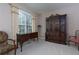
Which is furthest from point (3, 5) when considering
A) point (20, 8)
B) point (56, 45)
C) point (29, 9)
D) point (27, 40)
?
point (56, 45)

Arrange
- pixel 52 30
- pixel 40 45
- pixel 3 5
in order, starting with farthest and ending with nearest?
1. pixel 52 30
2. pixel 40 45
3. pixel 3 5

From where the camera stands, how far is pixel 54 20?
4.38 metres

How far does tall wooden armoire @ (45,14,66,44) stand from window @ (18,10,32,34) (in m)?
0.91

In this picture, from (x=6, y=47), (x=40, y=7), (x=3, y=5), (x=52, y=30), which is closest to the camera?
(x=6, y=47)

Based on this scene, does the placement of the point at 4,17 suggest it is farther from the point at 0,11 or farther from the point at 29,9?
the point at 29,9

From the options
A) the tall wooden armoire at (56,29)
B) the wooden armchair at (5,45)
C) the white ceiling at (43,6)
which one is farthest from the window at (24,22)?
the tall wooden armoire at (56,29)

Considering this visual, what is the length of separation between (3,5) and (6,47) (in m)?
1.16

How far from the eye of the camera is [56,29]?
411 cm

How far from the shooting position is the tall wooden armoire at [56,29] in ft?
12.1

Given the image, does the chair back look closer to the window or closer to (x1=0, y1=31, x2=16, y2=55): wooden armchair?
(x1=0, y1=31, x2=16, y2=55): wooden armchair

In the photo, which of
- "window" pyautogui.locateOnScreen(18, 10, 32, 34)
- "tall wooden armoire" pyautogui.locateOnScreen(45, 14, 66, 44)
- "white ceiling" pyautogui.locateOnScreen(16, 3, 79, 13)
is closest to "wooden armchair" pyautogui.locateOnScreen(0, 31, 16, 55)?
"window" pyautogui.locateOnScreen(18, 10, 32, 34)

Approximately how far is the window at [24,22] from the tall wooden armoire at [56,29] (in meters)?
0.91

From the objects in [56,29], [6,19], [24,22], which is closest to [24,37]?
[24,22]

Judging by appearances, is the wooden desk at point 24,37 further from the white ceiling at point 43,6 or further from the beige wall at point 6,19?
the white ceiling at point 43,6
